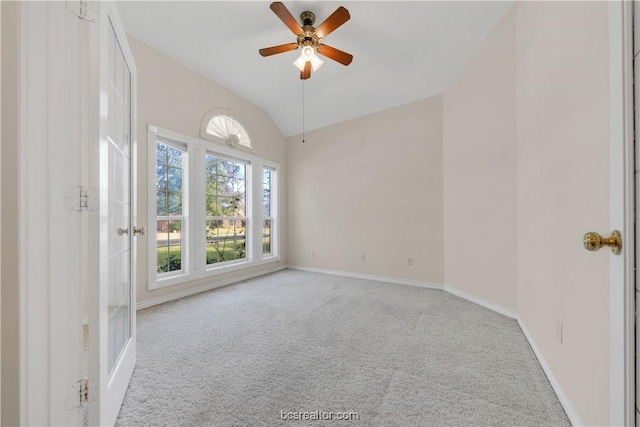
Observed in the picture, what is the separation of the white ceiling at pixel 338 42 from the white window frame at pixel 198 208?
0.96m

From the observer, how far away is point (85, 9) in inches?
37.6

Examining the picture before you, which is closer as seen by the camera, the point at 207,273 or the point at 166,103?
the point at 166,103

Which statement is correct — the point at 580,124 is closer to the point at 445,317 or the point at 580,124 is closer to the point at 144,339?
the point at 445,317

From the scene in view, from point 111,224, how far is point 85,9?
2.96ft

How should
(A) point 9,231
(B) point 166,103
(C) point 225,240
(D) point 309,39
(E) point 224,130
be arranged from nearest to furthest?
1. (A) point 9,231
2. (D) point 309,39
3. (B) point 166,103
4. (E) point 224,130
5. (C) point 225,240

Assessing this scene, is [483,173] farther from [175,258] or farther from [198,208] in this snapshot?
[175,258]

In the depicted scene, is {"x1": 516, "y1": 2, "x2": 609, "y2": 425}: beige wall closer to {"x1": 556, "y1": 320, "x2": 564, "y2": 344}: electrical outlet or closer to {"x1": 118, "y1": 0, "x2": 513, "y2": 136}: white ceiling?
{"x1": 556, "y1": 320, "x2": 564, "y2": 344}: electrical outlet

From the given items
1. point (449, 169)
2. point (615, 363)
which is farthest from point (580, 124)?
point (449, 169)

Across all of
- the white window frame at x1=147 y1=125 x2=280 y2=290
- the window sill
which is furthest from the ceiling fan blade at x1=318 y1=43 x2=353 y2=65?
the window sill

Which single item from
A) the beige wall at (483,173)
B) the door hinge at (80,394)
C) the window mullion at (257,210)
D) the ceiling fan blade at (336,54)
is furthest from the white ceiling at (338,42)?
the door hinge at (80,394)

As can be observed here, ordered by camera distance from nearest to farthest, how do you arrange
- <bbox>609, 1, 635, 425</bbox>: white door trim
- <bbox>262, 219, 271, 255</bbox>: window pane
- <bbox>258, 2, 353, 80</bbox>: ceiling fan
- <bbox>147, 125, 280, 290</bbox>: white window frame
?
1. <bbox>609, 1, 635, 425</bbox>: white door trim
2. <bbox>258, 2, 353, 80</bbox>: ceiling fan
3. <bbox>147, 125, 280, 290</bbox>: white window frame
4. <bbox>262, 219, 271, 255</bbox>: window pane

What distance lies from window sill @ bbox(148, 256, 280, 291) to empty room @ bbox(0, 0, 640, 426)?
0.03m

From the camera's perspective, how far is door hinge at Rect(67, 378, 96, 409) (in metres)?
0.92

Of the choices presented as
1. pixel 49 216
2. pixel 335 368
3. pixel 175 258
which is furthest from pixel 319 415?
pixel 175 258
